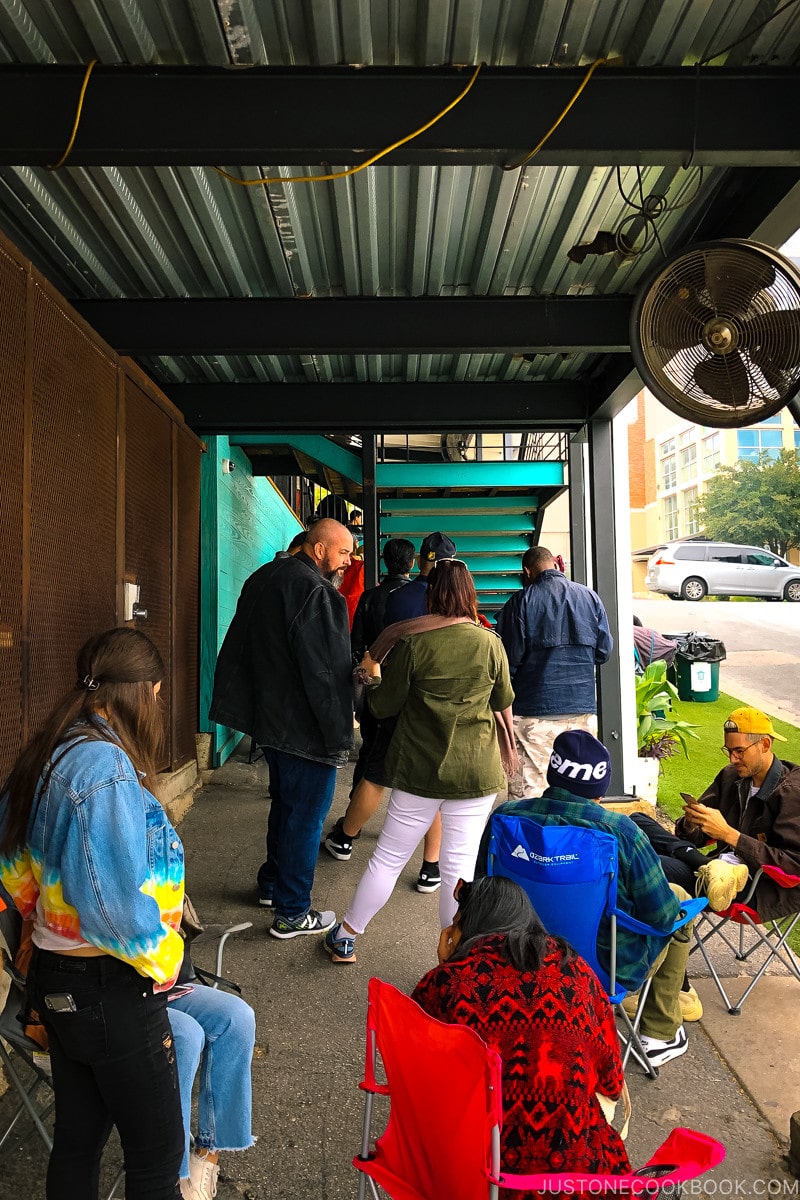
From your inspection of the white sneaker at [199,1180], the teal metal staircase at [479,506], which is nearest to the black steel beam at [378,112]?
the white sneaker at [199,1180]

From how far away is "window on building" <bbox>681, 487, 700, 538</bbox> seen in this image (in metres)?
61.8

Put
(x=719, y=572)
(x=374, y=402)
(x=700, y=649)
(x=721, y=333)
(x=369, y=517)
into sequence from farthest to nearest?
(x=719, y=572) → (x=700, y=649) → (x=369, y=517) → (x=374, y=402) → (x=721, y=333)

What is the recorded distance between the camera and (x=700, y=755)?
11.3 metres

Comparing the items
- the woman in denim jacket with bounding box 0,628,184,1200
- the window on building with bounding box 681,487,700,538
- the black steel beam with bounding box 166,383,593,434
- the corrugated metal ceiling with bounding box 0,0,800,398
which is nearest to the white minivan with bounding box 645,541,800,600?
the black steel beam with bounding box 166,383,593,434

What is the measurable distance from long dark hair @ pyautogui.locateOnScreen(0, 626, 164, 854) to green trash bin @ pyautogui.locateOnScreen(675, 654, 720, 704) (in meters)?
13.6

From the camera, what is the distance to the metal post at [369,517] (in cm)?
856

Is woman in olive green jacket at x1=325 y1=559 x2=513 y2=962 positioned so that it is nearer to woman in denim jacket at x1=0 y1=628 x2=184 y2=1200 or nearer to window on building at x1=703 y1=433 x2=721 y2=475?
woman in denim jacket at x1=0 y1=628 x2=184 y2=1200

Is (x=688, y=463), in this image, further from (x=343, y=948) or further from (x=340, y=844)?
(x=343, y=948)

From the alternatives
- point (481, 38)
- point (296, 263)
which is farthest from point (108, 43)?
point (296, 263)

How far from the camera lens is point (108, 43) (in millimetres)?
3115

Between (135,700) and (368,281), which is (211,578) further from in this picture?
(135,700)

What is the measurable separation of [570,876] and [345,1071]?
1.13 metres

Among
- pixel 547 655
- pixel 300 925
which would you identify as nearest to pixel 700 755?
pixel 547 655

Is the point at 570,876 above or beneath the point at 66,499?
beneath
